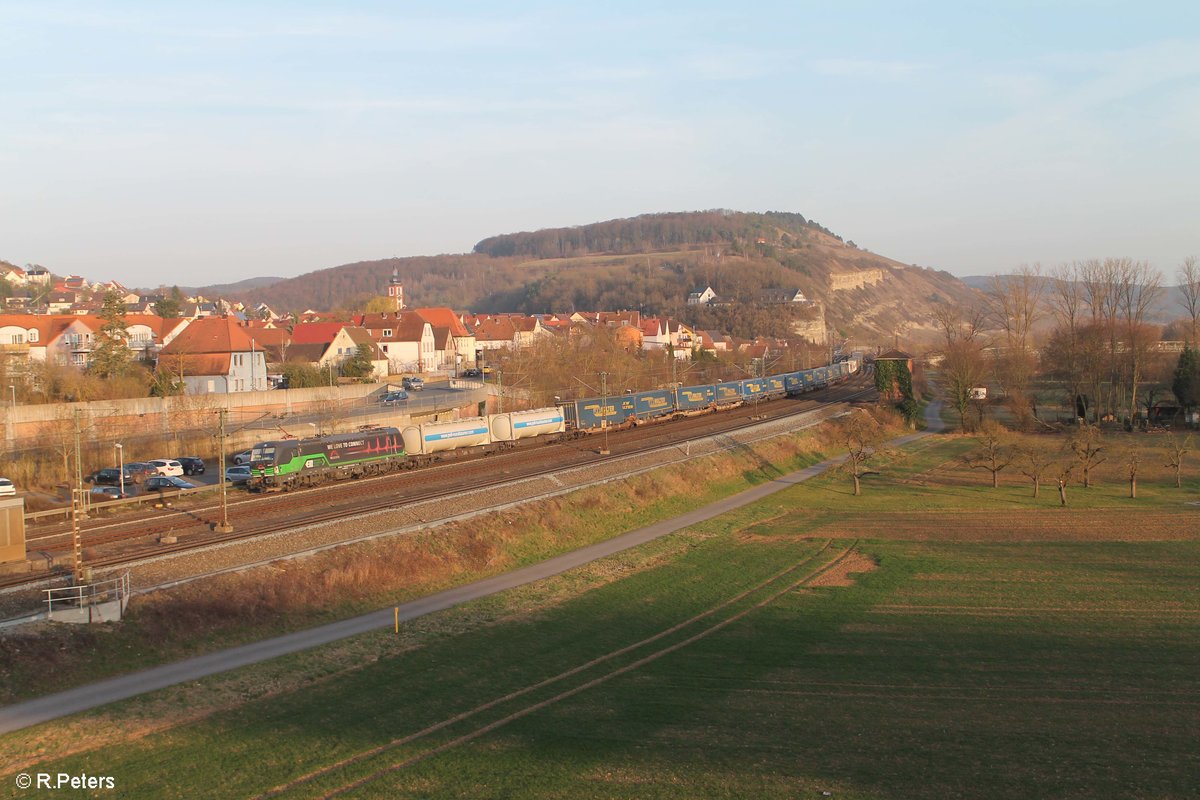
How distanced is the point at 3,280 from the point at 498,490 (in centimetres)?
16380

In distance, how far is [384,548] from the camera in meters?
31.3

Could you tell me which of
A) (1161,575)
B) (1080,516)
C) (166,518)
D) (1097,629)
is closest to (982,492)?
(1080,516)

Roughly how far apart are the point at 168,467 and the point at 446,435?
1478cm

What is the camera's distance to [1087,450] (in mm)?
48094

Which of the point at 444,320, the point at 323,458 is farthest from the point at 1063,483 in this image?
the point at 444,320

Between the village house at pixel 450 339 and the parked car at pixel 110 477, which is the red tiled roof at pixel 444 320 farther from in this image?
the parked car at pixel 110 477

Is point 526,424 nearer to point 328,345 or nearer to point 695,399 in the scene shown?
point 695,399

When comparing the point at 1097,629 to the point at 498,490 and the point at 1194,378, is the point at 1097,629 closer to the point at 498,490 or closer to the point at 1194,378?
the point at 498,490

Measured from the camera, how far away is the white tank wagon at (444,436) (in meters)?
48.9

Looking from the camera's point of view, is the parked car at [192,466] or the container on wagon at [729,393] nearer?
the parked car at [192,466]

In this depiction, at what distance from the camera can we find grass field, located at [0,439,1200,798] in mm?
16047

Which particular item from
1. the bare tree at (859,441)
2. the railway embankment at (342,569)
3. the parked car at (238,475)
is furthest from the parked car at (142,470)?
the bare tree at (859,441)

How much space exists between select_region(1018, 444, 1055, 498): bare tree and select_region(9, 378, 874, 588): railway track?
19.7 m

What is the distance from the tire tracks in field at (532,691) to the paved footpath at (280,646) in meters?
6.76
